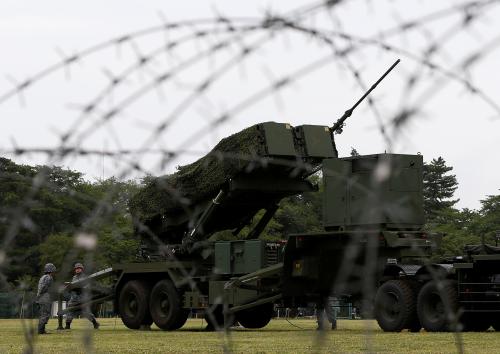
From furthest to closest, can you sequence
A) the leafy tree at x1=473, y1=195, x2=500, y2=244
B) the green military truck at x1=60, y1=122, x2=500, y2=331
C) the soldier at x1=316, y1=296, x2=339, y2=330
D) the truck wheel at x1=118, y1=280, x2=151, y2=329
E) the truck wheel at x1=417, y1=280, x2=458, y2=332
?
the leafy tree at x1=473, y1=195, x2=500, y2=244, the truck wheel at x1=118, y1=280, x2=151, y2=329, the green military truck at x1=60, y1=122, x2=500, y2=331, the truck wheel at x1=417, y1=280, x2=458, y2=332, the soldier at x1=316, y1=296, x2=339, y2=330

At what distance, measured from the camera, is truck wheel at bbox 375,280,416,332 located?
1794cm

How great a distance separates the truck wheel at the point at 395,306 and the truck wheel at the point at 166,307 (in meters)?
3.84

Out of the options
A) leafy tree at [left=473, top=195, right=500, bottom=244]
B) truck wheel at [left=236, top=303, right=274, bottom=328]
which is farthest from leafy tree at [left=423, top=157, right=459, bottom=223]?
truck wheel at [left=236, top=303, right=274, bottom=328]

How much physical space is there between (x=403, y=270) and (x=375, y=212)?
17.1 m

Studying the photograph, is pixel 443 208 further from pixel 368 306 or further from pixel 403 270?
pixel 368 306

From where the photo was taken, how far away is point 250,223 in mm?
21234

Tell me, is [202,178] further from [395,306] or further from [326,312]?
[326,312]

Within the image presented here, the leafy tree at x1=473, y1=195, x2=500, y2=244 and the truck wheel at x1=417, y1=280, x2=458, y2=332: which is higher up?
the leafy tree at x1=473, y1=195, x2=500, y2=244

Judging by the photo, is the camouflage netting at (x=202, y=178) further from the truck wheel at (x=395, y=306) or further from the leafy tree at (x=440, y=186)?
the leafy tree at (x=440, y=186)

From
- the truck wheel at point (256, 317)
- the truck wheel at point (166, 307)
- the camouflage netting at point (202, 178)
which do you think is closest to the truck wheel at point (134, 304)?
the truck wheel at point (166, 307)

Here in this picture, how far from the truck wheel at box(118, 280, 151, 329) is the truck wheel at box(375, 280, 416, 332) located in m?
4.83

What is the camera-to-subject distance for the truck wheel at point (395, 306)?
706 inches

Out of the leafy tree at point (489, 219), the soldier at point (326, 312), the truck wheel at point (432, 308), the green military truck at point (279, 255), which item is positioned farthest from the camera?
the leafy tree at point (489, 219)

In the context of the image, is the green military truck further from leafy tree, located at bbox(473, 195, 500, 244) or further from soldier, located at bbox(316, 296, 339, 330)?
leafy tree, located at bbox(473, 195, 500, 244)
